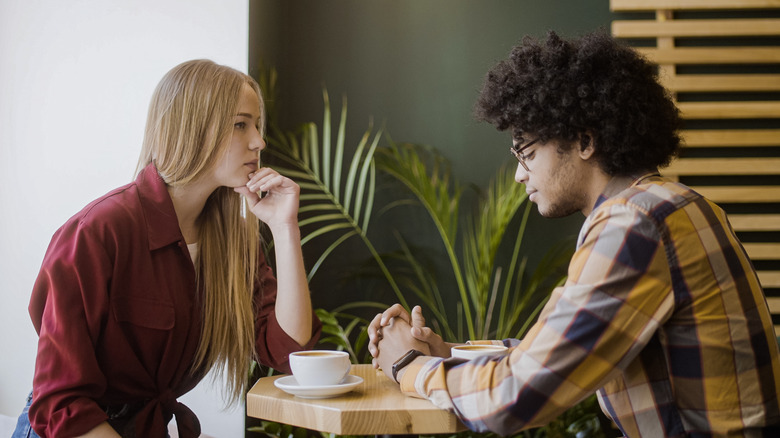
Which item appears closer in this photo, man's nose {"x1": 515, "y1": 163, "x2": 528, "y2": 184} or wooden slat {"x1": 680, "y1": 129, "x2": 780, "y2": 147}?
man's nose {"x1": 515, "y1": 163, "x2": 528, "y2": 184}

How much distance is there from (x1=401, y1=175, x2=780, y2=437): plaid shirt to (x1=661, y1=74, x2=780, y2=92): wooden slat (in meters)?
2.38

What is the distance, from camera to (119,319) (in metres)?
1.50

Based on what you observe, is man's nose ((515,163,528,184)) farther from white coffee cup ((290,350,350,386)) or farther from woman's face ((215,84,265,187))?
woman's face ((215,84,265,187))

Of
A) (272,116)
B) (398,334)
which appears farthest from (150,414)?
(272,116)

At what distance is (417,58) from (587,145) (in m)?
2.11

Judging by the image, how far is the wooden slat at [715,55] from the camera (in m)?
3.30

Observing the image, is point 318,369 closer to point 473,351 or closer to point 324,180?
point 473,351

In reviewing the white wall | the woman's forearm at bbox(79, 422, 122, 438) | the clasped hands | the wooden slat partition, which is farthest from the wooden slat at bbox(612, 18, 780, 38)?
the woman's forearm at bbox(79, 422, 122, 438)

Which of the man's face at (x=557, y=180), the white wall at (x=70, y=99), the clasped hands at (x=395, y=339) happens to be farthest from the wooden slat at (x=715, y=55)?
the clasped hands at (x=395, y=339)

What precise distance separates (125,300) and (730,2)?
313 centimetres

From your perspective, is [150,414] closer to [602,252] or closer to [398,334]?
[398,334]

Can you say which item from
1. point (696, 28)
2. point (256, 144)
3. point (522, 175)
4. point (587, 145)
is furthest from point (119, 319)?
point (696, 28)

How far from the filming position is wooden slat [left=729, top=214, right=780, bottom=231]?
127 inches

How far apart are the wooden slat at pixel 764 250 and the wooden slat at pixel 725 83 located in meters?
0.77
